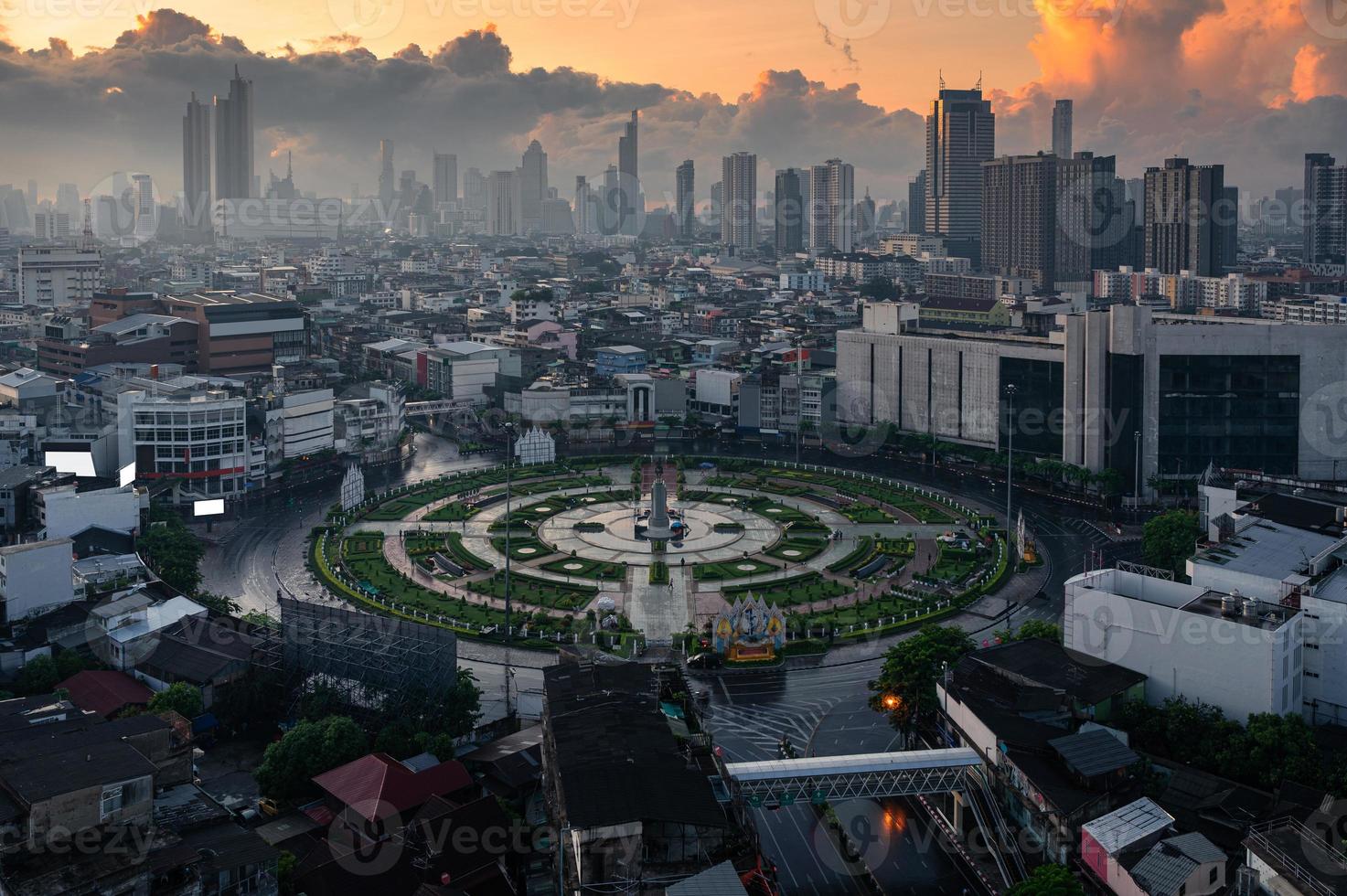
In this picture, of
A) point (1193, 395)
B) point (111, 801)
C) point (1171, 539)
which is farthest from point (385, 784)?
point (1193, 395)

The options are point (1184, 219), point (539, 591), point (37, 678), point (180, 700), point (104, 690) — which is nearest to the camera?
point (180, 700)

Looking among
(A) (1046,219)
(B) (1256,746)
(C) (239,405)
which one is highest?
(A) (1046,219)

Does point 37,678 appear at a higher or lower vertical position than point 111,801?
lower

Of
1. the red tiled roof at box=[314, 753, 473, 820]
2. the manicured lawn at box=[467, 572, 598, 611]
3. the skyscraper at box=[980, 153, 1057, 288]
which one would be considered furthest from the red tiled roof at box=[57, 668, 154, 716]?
the skyscraper at box=[980, 153, 1057, 288]

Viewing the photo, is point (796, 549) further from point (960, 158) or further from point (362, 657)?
point (960, 158)

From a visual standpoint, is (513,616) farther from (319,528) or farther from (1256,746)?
(1256,746)

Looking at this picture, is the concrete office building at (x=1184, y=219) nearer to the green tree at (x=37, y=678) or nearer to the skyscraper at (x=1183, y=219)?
the skyscraper at (x=1183, y=219)

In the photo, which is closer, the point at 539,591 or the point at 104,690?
the point at 104,690

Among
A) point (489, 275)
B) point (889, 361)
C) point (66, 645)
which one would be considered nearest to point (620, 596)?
point (66, 645)
